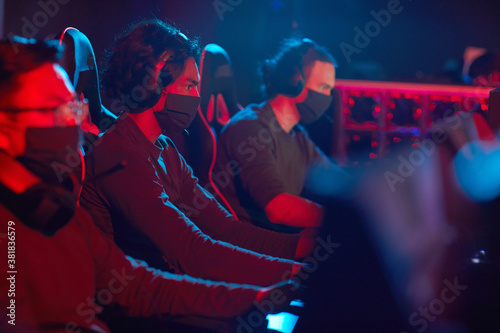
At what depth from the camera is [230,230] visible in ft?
5.09

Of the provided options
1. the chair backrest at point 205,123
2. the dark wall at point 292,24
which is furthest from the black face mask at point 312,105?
the dark wall at point 292,24

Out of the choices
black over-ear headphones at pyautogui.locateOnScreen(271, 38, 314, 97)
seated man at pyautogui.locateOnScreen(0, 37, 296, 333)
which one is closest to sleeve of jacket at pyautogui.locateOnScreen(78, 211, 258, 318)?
seated man at pyautogui.locateOnScreen(0, 37, 296, 333)

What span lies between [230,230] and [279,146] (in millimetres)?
676

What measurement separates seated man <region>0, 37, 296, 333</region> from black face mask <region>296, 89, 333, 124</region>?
1.43 metres

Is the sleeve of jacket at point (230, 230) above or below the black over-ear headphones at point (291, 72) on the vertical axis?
below

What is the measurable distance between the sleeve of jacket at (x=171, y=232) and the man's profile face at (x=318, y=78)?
3.65ft

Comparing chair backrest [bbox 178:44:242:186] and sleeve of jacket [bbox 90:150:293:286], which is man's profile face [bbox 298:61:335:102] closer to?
chair backrest [bbox 178:44:242:186]

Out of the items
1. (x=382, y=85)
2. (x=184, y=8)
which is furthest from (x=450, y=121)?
(x=382, y=85)

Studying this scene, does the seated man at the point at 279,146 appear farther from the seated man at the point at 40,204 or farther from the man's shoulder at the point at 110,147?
the seated man at the point at 40,204

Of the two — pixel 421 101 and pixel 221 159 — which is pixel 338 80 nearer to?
pixel 421 101

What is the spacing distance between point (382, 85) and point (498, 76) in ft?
3.04

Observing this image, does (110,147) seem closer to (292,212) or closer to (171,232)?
(171,232)

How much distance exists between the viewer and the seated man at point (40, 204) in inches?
32.5

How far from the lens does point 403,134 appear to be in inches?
165
